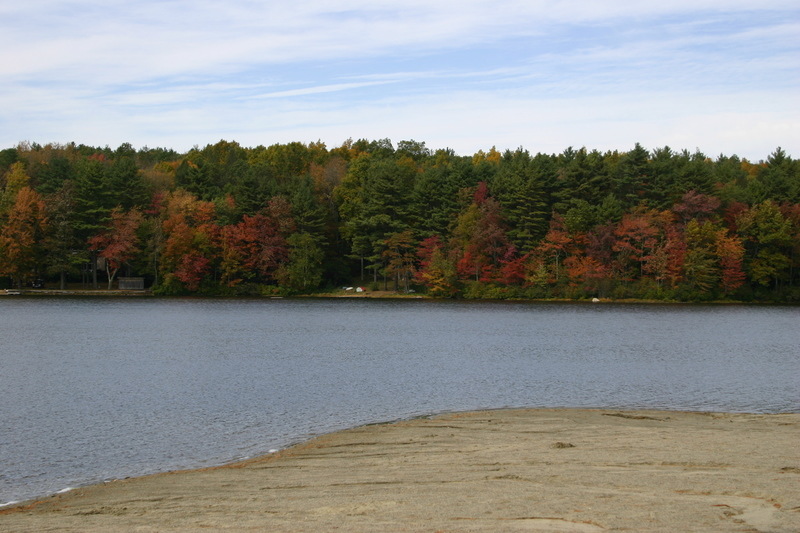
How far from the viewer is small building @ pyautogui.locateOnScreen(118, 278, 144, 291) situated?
97500 mm

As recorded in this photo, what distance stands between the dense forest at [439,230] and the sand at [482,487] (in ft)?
224

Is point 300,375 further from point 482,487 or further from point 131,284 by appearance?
point 131,284

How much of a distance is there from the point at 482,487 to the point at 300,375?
69.8 feet

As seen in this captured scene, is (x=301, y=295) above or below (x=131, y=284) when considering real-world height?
below

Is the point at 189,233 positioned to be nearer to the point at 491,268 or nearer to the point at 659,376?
the point at 491,268

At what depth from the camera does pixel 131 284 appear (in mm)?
97750

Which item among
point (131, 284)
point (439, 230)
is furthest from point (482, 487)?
point (131, 284)

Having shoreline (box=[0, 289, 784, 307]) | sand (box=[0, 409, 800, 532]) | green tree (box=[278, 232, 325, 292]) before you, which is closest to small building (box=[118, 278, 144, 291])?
shoreline (box=[0, 289, 784, 307])

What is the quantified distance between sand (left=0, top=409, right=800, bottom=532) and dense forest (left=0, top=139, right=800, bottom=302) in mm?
68139

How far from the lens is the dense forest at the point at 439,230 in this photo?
85875 millimetres

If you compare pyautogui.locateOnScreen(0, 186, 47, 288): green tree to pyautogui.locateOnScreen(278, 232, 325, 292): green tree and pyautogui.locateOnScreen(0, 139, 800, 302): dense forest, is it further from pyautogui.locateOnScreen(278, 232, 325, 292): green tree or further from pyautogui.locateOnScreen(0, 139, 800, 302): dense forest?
pyautogui.locateOnScreen(278, 232, 325, 292): green tree

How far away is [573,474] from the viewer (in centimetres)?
1420

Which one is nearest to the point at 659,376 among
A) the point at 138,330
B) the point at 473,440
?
the point at 473,440

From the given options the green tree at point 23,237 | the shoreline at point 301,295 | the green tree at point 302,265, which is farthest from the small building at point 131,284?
the green tree at point 302,265
